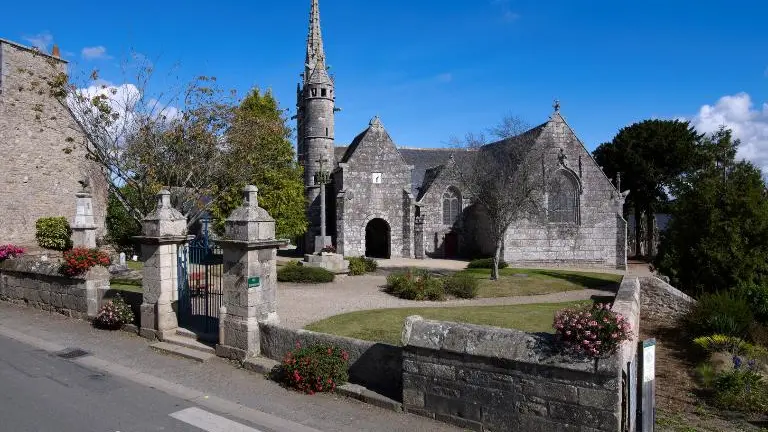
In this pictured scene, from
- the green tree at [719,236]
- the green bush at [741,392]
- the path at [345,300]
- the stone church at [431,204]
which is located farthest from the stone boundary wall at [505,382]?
the stone church at [431,204]

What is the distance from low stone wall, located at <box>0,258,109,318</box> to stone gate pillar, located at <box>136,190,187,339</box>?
6.78 feet

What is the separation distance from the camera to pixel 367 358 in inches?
282

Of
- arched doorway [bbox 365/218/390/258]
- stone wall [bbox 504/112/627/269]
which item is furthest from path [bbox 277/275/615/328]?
arched doorway [bbox 365/218/390/258]

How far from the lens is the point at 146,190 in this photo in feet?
52.4

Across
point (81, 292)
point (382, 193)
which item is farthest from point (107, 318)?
point (382, 193)

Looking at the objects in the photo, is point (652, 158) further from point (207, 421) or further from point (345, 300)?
point (207, 421)

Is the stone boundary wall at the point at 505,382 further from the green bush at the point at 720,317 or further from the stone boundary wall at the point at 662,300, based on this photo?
the stone boundary wall at the point at 662,300

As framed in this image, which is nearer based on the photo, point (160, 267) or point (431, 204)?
point (160, 267)

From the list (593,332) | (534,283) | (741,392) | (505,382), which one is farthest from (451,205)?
(593,332)

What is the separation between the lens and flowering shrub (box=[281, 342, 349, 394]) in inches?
275

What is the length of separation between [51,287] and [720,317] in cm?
1545

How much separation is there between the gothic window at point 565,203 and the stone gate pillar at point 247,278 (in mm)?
23539

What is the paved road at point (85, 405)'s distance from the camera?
591 centimetres

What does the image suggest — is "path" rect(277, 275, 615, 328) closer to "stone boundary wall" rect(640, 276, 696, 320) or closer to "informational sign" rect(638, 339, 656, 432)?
"stone boundary wall" rect(640, 276, 696, 320)
